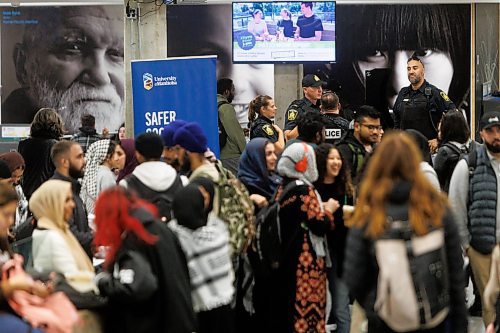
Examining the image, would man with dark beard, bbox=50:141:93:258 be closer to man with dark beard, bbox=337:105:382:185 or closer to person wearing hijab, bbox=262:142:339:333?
person wearing hijab, bbox=262:142:339:333

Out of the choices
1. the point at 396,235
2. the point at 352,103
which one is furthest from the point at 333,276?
the point at 352,103

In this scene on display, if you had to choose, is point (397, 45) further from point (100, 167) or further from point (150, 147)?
point (150, 147)

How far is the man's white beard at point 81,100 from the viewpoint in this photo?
1864 cm

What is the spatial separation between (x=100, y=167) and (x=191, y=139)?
5.03 ft

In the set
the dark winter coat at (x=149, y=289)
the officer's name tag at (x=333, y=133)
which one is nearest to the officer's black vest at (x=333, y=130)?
the officer's name tag at (x=333, y=133)

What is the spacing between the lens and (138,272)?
4676 millimetres

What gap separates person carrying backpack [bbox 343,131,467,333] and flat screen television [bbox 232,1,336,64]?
347 inches

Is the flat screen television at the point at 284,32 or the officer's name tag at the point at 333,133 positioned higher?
the flat screen television at the point at 284,32

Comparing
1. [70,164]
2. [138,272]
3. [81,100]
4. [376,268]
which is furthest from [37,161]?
[81,100]

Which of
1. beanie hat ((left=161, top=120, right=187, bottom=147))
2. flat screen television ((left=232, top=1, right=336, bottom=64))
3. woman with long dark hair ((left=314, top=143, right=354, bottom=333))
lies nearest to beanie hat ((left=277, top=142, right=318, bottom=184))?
woman with long dark hair ((left=314, top=143, right=354, bottom=333))

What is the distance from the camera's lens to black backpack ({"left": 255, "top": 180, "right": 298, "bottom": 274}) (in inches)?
258

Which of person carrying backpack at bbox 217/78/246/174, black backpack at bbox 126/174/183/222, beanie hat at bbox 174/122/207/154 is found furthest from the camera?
person carrying backpack at bbox 217/78/246/174

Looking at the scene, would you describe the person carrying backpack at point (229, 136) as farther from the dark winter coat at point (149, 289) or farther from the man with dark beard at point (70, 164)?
the dark winter coat at point (149, 289)

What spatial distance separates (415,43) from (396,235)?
47.2 ft
